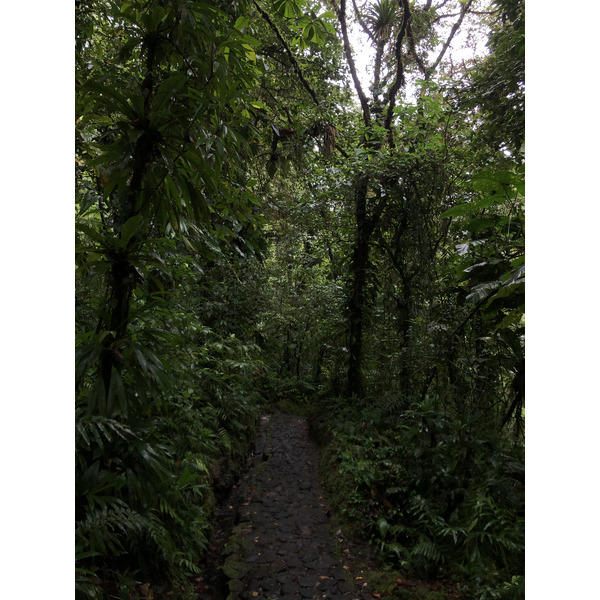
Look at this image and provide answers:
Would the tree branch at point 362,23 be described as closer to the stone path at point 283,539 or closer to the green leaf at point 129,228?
the green leaf at point 129,228

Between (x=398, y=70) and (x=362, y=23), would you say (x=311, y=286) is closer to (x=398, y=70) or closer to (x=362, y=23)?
(x=398, y=70)

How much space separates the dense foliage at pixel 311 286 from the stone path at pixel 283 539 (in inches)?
14.6

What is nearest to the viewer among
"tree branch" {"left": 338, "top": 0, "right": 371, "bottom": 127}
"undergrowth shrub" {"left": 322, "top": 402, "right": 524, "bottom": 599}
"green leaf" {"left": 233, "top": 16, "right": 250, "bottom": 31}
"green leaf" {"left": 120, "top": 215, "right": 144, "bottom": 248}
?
"green leaf" {"left": 120, "top": 215, "right": 144, "bottom": 248}

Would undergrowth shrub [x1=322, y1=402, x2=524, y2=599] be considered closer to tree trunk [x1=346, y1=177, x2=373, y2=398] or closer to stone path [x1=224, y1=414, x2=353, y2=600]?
stone path [x1=224, y1=414, x2=353, y2=600]

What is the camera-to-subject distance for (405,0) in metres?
5.62

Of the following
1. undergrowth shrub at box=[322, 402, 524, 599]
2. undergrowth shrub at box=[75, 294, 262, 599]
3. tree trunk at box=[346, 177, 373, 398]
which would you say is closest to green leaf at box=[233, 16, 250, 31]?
undergrowth shrub at box=[75, 294, 262, 599]

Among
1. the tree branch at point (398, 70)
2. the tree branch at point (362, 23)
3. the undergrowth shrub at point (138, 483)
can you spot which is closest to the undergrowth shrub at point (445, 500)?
the undergrowth shrub at point (138, 483)

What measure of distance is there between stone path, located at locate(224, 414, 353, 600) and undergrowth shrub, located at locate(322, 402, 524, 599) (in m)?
0.42

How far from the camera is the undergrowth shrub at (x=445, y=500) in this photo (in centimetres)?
277

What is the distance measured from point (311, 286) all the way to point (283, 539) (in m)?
5.88

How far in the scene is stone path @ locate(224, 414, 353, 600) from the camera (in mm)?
2941

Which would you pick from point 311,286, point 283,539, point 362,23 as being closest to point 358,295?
point 311,286
